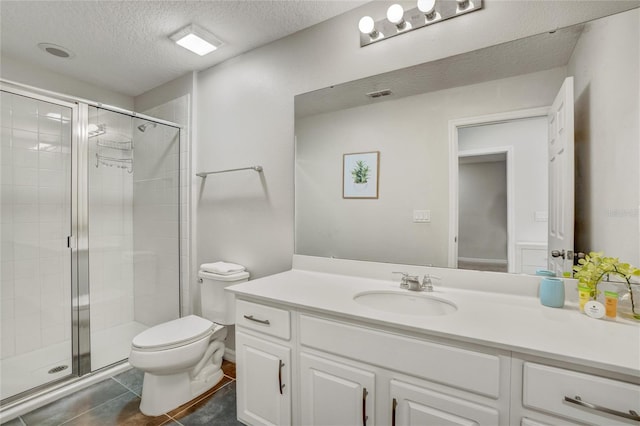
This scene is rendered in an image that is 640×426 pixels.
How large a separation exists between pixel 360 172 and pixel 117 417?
1980 mm

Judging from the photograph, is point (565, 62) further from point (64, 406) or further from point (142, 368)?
point (64, 406)

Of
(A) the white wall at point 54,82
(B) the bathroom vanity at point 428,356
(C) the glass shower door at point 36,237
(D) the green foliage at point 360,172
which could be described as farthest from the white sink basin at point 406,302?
(A) the white wall at point 54,82

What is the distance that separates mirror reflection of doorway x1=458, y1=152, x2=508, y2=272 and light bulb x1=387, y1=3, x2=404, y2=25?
2.54 feet

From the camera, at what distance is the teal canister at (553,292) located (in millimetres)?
1148

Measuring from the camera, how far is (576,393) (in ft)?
2.62

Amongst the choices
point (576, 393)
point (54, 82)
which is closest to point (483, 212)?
point (576, 393)

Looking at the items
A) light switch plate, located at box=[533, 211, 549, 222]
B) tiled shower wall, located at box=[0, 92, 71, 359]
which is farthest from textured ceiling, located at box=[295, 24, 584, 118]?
tiled shower wall, located at box=[0, 92, 71, 359]

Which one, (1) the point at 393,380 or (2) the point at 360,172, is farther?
(2) the point at 360,172

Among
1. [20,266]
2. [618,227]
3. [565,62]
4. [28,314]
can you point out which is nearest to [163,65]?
[20,266]

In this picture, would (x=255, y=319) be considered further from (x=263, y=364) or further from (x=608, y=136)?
(x=608, y=136)

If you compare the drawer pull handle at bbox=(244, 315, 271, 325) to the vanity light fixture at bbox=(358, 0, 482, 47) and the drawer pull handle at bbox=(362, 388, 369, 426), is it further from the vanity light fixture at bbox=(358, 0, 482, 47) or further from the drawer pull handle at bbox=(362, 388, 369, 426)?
the vanity light fixture at bbox=(358, 0, 482, 47)

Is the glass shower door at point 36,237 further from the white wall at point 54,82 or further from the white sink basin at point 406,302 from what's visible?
the white sink basin at point 406,302

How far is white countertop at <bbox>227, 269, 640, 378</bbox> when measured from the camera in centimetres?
81

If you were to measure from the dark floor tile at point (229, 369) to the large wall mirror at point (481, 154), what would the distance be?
110 cm
